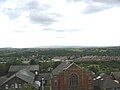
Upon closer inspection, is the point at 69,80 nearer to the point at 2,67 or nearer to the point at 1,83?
the point at 1,83

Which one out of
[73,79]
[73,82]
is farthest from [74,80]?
[73,82]

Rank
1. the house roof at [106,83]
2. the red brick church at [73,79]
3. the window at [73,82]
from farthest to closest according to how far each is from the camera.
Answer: the house roof at [106,83], the window at [73,82], the red brick church at [73,79]

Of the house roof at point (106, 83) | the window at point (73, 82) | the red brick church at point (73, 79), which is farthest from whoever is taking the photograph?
the house roof at point (106, 83)

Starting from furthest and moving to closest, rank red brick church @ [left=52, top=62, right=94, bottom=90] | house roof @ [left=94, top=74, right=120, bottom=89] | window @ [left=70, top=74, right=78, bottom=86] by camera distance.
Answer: house roof @ [left=94, top=74, right=120, bottom=89] < window @ [left=70, top=74, right=78, bottom=86] < red brick church @ [left=52, top=62, right=94, bottom=90]

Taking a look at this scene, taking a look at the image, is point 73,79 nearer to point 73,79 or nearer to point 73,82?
point 73,79

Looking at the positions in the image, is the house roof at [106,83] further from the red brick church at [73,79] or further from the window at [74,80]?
the window at [74,80]

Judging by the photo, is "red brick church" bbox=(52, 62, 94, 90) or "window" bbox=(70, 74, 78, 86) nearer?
"red brick church" bbox=(52, 62, 94, 90)

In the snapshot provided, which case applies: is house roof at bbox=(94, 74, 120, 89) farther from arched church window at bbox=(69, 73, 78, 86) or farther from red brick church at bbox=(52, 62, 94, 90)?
arched church window at bbox=(69, 73, 78, 86)

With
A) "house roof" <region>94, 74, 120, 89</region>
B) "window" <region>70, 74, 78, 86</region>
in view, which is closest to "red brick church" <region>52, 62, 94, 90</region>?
"window" <region>70, 74, 78, 86</region>

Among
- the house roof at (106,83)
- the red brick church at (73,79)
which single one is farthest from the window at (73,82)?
the house roof at (106,83)

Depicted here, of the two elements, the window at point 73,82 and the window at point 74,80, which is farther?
the window at point 74,80

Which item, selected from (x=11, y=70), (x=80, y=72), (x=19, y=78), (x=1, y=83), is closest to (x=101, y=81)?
(x=80, y=72)
